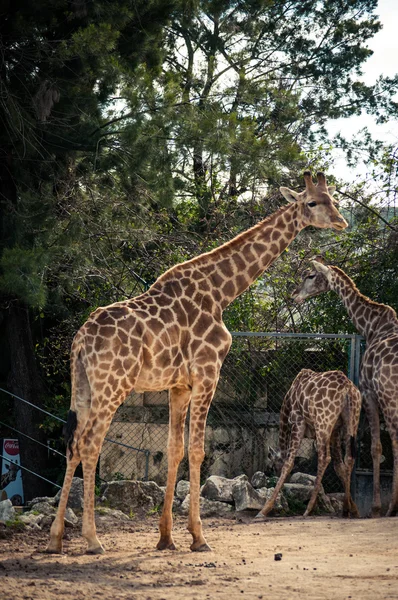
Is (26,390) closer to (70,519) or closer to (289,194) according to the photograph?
(70,519)

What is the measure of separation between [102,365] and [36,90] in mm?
5512

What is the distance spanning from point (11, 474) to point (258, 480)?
559cm

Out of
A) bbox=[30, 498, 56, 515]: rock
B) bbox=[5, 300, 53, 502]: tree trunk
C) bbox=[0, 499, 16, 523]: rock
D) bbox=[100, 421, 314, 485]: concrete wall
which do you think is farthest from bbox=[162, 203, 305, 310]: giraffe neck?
bbox=[5, 300, 53, 502]: tree trunk

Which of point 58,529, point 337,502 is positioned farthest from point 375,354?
point 58,529

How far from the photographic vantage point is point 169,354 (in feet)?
25.2

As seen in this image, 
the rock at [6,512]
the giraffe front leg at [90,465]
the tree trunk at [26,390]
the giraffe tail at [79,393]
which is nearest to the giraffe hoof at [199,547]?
the giraffe front leg at [90,465]

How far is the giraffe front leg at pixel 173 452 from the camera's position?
7652 mm

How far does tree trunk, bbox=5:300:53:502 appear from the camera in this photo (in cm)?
1384

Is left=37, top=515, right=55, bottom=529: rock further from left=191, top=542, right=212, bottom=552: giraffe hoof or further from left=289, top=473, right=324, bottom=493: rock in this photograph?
left=289, top=473, right=324, bottom=493: rock

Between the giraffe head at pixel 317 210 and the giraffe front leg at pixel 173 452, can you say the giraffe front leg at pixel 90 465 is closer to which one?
the giraffe front leg at pixel 173 452

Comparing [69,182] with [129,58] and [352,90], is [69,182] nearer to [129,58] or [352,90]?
[129,58]

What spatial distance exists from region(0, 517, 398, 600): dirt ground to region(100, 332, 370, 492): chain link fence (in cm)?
279

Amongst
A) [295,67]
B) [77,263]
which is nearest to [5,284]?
[77,263]

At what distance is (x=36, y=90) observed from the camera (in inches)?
448
